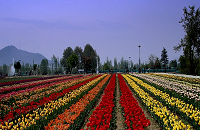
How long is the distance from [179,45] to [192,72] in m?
5.13

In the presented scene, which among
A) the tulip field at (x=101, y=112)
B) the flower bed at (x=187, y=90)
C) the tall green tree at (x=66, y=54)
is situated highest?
the tall green tree at (x=66, y=54)

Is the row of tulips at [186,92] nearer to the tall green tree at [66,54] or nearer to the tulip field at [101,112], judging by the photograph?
the tulip field at [101,112]

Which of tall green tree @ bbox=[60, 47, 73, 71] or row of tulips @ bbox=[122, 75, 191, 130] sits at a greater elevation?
tall green tree @ bbox=[60, 47, 73, 71]

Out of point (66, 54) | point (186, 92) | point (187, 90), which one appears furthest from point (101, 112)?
point (66, 54)

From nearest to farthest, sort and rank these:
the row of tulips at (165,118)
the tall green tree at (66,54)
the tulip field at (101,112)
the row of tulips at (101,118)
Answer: the row of tulips at (165,118), the row of tulips at (101,118), the tulip field at (101,112), the tall green tree at (66,54)

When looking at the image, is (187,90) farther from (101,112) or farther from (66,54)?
(66,54)

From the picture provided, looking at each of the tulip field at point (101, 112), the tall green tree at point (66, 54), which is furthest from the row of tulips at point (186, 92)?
the tall green tree at point (66, 54)

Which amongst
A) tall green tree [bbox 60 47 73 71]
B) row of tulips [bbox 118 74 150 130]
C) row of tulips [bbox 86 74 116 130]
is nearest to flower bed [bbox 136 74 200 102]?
row of tulips [bbox 118 74 150 130]

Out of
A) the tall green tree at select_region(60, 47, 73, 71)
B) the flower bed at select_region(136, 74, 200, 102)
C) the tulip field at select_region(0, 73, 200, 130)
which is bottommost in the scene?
the tulip field at select_region(0, 73, 200, 130)

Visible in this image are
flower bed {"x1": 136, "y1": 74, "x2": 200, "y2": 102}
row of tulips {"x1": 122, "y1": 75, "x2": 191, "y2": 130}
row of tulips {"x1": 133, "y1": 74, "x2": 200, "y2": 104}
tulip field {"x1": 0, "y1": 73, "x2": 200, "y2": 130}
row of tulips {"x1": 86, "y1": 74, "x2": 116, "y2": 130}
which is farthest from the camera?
flower bed {"x1": 136, "y1": 74, "x2": 200, "y2": 102}

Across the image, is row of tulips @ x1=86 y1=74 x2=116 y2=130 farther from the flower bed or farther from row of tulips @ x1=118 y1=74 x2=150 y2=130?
the flower bed

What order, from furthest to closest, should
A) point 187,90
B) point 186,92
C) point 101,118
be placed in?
point 187,90 < point 186,92 < point 101,118

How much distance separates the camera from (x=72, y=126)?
5.92 metres

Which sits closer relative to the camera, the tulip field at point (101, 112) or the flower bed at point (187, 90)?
the tulip field at point (101, 112)
